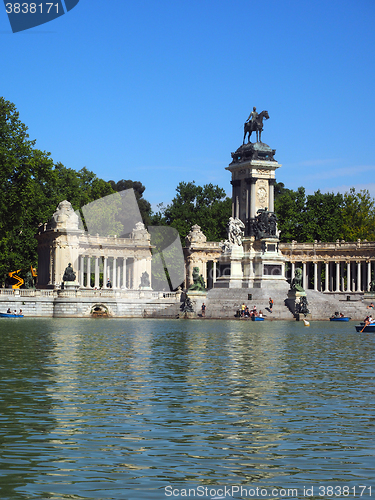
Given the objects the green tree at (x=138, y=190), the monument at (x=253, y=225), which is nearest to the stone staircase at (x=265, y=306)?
the monument at (x=253, y=225)

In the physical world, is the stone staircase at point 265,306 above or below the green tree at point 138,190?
below

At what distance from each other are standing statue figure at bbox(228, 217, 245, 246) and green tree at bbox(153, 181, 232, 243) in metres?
34.8

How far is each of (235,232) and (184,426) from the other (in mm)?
65061

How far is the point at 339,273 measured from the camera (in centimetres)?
10269

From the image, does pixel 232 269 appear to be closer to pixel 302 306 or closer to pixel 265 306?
pixel 265 306

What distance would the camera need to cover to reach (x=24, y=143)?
2908 inches

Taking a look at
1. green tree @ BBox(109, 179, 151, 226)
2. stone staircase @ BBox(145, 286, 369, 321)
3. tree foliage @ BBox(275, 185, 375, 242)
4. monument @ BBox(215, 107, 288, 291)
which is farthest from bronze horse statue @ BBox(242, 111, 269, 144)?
green tree @ BBox(109, 179, 151, 226)

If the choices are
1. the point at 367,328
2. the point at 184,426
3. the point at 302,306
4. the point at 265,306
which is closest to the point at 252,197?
the point at 265,306

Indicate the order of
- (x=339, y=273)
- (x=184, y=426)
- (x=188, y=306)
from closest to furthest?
1. (x=184, y=426)
2. (x=188, y=306)
3. (x=339, y=273)

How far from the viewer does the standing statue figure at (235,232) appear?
79.2m

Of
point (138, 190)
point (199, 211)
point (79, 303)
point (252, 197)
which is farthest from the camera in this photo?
point (138, 190)

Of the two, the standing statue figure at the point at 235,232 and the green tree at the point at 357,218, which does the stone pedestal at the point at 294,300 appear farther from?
the green tree at the point at 357,218

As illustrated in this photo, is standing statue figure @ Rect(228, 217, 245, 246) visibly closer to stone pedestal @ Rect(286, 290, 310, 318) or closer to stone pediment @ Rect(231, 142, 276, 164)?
stone pediment @ Rect(231, 142, 276, 164)

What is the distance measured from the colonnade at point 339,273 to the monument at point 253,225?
77.3 feet
